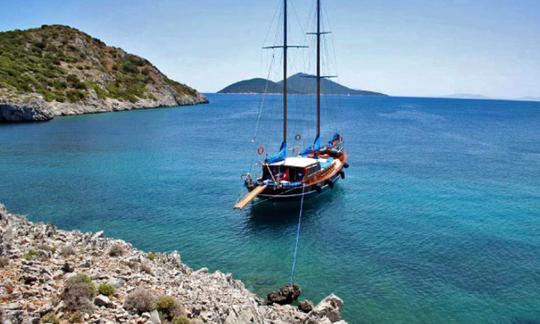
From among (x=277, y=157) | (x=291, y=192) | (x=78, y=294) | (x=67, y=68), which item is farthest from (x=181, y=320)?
(x=67, y=68)

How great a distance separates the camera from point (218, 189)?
47.5 m

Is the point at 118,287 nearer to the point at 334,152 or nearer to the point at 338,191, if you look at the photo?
the point at 338,191

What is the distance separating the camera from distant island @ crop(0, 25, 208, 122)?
113688mm

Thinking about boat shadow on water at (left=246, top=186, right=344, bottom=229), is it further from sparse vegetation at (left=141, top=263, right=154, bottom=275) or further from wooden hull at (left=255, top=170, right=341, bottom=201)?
sparse vegetation at (left=141, top=263, right=154, bottom=275)

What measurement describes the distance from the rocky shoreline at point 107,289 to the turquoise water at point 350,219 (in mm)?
5320

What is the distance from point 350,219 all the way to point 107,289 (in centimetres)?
2681

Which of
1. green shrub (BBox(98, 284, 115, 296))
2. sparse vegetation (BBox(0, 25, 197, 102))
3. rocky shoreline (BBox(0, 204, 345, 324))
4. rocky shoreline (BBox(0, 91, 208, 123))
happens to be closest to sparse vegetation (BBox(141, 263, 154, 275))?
Result: rocky shoreline (BBox(0, 204, 345, 324))

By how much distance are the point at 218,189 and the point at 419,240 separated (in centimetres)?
2234

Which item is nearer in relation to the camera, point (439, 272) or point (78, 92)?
point (439, 272)

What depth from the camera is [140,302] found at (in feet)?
48.0

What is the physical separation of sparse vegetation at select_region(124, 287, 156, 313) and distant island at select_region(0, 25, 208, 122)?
105m

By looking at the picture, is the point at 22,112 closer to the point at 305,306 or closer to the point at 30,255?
the point at 30,255

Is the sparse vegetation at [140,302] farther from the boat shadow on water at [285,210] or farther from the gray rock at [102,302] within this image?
the boat shadow on water at [285,210]

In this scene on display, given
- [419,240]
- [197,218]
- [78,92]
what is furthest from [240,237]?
[78,92]
